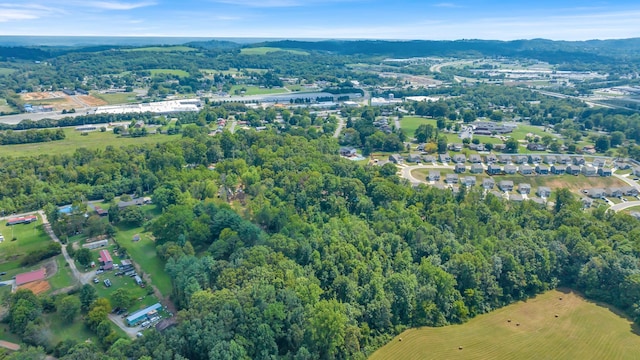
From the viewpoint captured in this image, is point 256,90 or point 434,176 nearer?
point 434,176

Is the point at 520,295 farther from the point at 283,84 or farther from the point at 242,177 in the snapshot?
the point at 283,84

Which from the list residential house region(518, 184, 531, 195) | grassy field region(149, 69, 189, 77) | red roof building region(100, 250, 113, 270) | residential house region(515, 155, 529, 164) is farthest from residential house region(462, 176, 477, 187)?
grassy field region(149, 69, 189, 77)

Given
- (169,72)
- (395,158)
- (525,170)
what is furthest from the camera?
(169,72)

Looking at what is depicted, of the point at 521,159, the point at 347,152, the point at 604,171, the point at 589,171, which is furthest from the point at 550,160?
the point at 347,152

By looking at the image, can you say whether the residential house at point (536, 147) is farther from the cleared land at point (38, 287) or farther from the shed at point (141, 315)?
the cleared land at point (38, 287)

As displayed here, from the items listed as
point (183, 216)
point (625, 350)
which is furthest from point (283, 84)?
point (625, 350)

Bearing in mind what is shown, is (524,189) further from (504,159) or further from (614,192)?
(504,159)

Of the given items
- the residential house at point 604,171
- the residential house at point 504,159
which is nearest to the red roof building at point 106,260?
the residential house at point 504,159

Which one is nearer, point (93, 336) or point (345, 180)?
point (93, 336)
